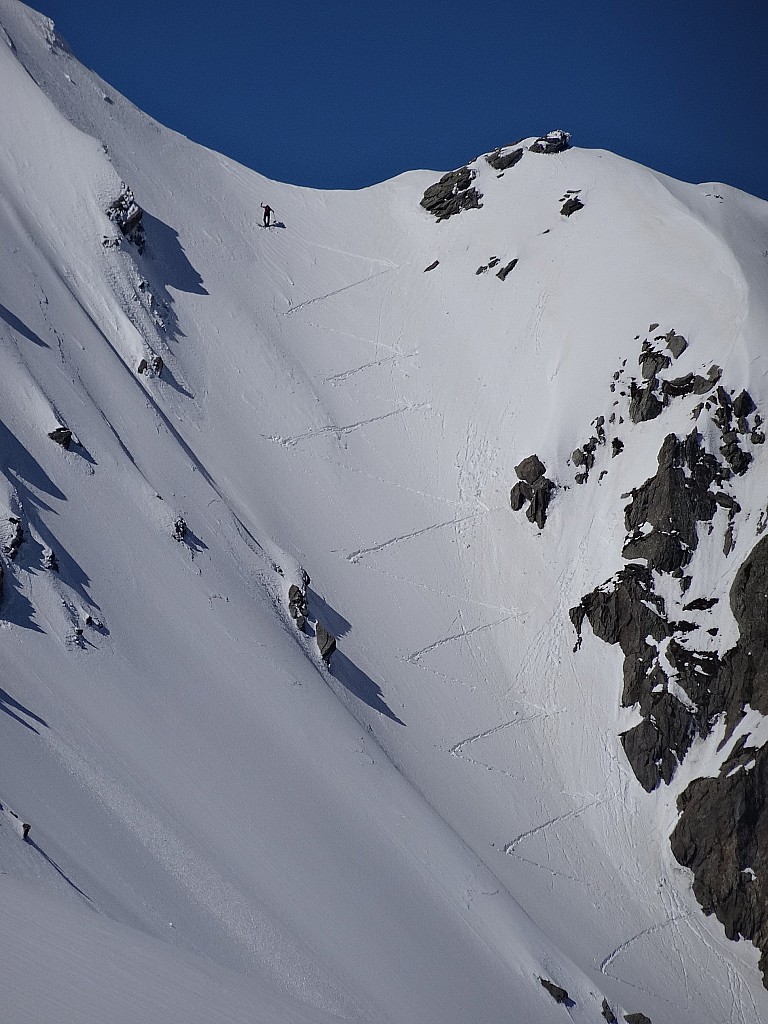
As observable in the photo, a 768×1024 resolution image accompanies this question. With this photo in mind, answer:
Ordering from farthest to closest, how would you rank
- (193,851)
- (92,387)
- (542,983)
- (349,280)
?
(349,280)
(92,387)
(542,983)
(193,851)

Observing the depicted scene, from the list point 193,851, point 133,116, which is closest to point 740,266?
point 133,116

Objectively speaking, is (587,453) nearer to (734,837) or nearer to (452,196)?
(734,837)

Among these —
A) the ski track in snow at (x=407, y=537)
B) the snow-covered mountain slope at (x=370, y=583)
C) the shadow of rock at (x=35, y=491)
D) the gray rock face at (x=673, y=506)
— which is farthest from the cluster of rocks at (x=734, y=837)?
the shadow of rock at (x=35, y=491)

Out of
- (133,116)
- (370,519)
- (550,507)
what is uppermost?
(133,116)

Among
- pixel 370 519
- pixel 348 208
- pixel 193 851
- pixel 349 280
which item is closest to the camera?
pixel 193 851

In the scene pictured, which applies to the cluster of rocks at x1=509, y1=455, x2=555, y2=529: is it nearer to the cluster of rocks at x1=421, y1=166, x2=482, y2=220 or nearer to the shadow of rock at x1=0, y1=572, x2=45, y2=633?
the cluster of rocks at x1=421, y1=166, x2=482, y2=220

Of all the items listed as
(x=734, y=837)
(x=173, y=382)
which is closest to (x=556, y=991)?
(x=734, y=837)

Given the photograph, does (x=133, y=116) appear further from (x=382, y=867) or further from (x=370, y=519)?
(x=382, y=867)
